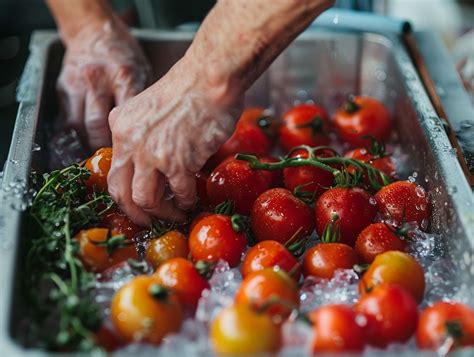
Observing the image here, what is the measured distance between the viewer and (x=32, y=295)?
1232 millimetres

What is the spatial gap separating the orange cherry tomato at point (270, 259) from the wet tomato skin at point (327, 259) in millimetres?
29

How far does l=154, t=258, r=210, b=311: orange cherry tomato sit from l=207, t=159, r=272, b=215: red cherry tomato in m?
0.32

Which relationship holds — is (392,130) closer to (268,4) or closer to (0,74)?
(268,4)

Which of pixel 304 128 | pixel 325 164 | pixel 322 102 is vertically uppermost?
pixel 325 164

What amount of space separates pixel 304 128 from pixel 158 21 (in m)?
0.94

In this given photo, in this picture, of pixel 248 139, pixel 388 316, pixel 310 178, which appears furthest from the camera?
pixel 248 139

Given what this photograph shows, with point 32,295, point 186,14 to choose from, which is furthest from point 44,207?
point 186,14

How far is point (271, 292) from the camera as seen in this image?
1.22 m

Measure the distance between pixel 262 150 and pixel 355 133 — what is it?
282 millimetres

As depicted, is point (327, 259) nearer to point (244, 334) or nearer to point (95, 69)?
point (244, 334)

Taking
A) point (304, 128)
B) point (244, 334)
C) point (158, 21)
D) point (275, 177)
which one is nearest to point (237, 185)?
point (275, 177)

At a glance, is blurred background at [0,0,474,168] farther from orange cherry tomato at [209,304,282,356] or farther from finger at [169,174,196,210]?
orange cherry tomato at [209,304,282,356]

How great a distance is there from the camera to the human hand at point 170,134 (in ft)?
4.65

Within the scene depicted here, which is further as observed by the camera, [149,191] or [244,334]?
[149,191]
